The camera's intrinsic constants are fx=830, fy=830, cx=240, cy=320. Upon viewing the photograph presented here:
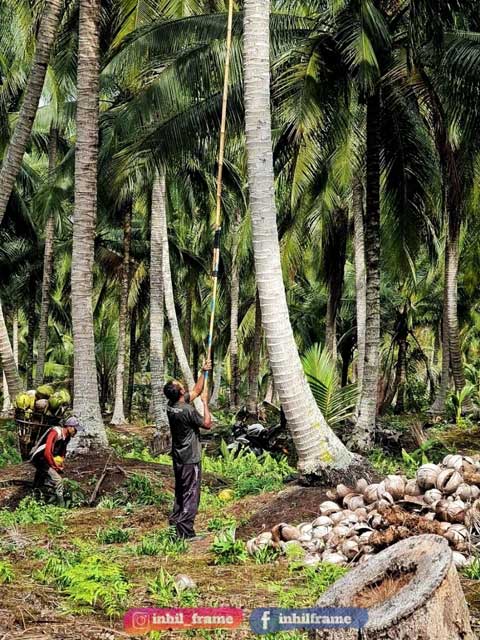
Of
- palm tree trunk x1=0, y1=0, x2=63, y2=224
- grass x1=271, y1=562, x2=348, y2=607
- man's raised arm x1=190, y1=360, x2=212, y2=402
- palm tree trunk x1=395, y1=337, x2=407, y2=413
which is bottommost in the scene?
palm tree trunk x1=395, y1=337, x2=407, y2=413

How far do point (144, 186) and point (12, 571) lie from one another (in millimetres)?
15237

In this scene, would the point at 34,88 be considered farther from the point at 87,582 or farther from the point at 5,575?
the point at 87,582

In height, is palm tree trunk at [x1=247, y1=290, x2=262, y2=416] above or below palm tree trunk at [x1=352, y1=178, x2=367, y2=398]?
below

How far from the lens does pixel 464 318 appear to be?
31.2 m

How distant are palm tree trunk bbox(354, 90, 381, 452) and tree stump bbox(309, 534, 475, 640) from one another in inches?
333

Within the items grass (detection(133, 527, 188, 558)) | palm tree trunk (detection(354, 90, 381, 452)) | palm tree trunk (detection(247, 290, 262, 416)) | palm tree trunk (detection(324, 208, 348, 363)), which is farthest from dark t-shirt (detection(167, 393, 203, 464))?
palm tree trunk (detection(247, 290, 262, 416))

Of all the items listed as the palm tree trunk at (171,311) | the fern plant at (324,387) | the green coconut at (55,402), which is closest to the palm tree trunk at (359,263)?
the palm tree trunk at (171,311)

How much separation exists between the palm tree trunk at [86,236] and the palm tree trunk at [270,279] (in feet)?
12.0

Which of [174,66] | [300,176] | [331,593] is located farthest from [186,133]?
[331,593]

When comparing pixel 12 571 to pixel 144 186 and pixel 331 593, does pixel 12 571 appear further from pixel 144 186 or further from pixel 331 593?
pixel 144 186

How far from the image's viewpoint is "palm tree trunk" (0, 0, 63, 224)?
12.3 metres

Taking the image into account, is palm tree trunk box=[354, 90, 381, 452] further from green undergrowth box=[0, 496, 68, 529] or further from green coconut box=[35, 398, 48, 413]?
green undergrowth box=[0, 496, 68, 529]

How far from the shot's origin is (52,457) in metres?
9.23

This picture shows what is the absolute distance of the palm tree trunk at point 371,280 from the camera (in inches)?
505
